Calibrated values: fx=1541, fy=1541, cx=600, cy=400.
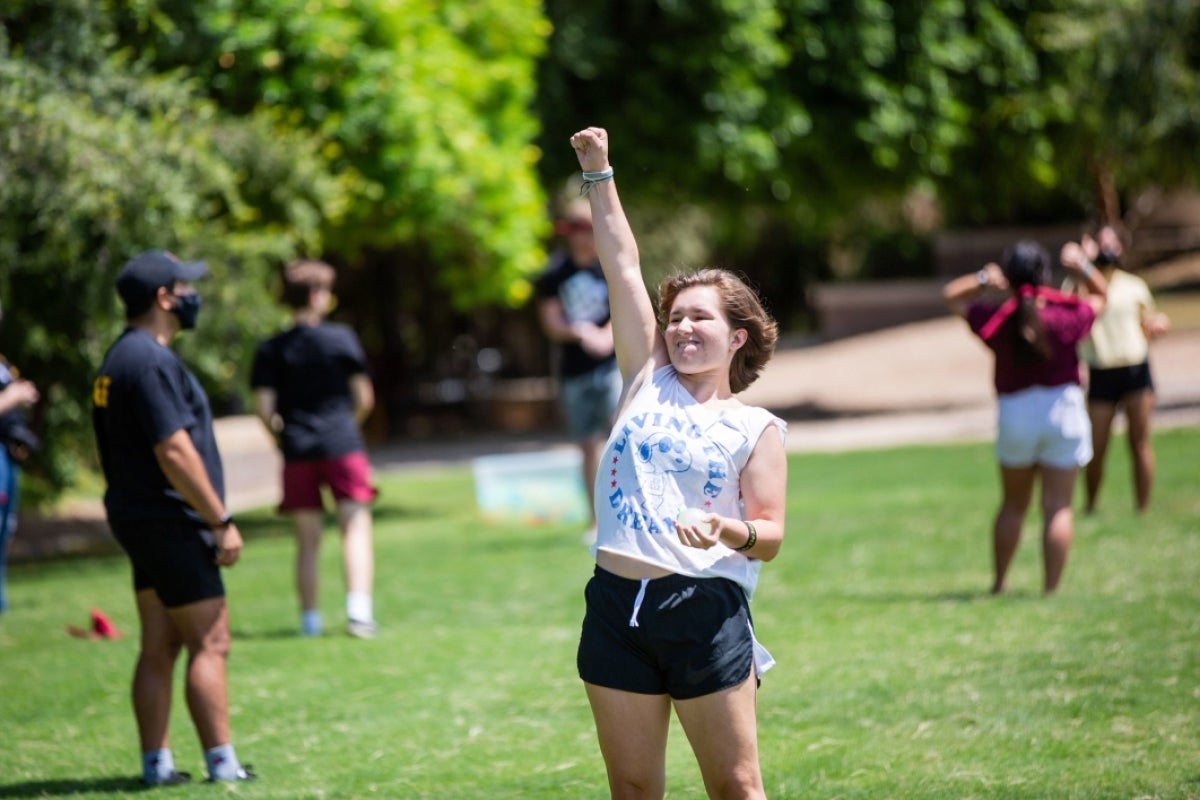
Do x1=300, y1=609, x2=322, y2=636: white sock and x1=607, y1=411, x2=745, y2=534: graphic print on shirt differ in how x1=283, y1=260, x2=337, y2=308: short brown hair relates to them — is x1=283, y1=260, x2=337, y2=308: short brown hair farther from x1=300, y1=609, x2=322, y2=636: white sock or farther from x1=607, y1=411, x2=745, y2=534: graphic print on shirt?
x1=607, y1=411, x2=745, y2=534: graphic print on shirt

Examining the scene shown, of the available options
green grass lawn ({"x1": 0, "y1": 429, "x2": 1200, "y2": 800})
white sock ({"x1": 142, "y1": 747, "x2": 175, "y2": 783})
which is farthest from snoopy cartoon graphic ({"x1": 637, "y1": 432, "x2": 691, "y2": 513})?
white sock ({"x1": 142, "y1": 747, "x2": 175, "y2": 783})

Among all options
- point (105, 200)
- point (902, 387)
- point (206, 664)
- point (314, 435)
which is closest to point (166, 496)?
point (206, 664)

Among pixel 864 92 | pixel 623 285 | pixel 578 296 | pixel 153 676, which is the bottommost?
pixel 153 676

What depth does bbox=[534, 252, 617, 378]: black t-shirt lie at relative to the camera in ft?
37.8

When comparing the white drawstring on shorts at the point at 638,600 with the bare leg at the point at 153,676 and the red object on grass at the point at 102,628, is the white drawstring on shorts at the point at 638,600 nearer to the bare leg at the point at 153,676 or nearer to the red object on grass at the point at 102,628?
the bare leg at the point at 153,676

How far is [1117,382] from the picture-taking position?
471 inches

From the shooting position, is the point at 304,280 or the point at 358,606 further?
the point at 358,606

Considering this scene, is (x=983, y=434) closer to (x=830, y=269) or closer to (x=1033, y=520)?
(x=1033, y=520)

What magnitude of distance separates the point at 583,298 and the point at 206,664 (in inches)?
240

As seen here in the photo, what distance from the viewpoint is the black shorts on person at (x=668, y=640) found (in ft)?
13.5

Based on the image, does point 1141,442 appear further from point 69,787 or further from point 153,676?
point 69,787

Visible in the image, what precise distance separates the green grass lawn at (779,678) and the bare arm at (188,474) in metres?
1.08

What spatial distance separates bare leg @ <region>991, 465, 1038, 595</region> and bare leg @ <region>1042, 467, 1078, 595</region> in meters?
0.11

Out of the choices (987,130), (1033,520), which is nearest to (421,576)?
(1033,520)
